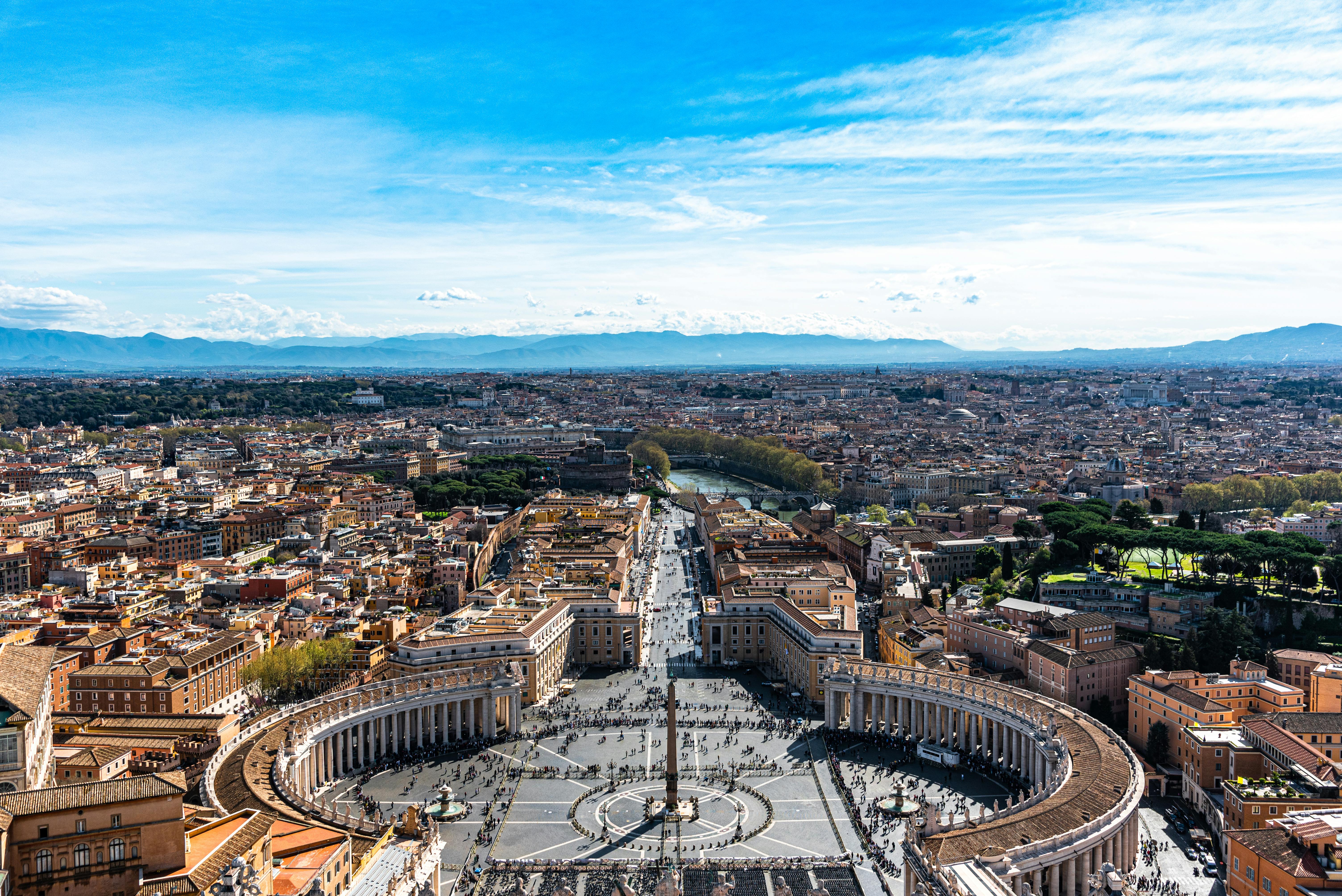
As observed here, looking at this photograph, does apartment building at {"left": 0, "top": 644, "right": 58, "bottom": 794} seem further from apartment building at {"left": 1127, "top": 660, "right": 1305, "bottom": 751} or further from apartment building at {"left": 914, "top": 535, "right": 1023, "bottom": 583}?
apartment building at {"left": 914, "top": 535, "right": 1023, "bottom": 583}

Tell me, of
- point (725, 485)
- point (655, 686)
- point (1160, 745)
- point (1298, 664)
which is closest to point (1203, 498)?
point (1298, 664)

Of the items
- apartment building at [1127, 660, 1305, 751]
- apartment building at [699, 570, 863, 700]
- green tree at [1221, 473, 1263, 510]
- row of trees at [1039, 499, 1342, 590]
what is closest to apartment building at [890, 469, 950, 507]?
green tree at [1221, 473, 1263, 510]

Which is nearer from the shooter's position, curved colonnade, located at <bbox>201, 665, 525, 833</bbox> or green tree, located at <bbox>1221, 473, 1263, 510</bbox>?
curved colonnade, located at <bbox>201, 665, 525, 833</bbox>

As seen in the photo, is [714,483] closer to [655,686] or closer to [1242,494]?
[1242,494]

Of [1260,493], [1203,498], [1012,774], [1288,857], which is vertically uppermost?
[1260,493]

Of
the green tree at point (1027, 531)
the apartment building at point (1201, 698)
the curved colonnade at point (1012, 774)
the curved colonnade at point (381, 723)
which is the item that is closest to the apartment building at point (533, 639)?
the curved colonnade at point (381, 723)
